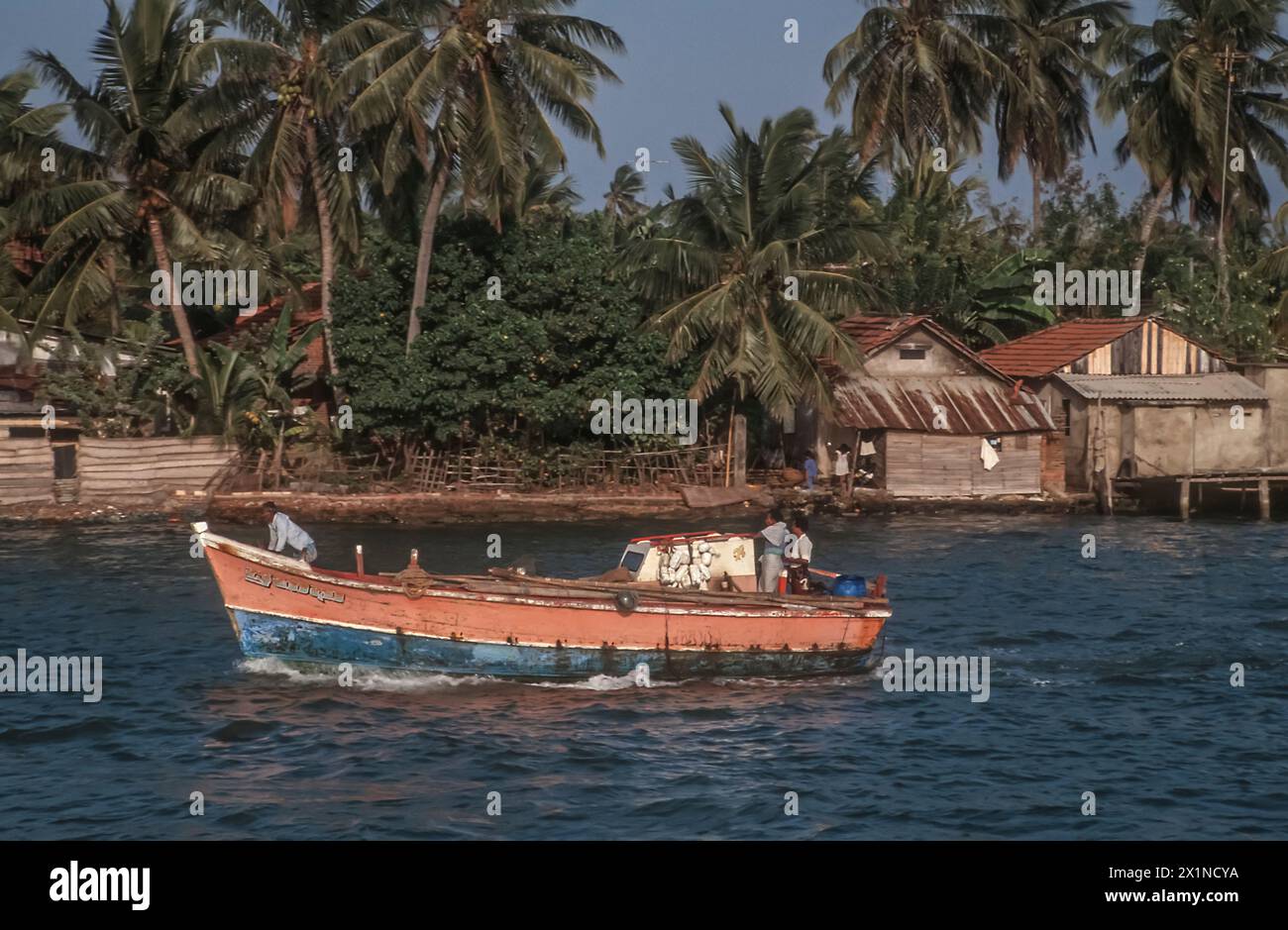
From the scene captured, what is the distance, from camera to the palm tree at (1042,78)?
2005 inches

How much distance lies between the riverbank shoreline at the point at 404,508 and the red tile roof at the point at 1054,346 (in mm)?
9247

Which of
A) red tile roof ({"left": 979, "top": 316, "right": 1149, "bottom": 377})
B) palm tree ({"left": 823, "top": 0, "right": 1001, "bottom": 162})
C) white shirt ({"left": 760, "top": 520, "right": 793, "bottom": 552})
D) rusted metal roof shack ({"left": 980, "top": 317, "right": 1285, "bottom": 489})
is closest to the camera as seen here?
white shirt ({"left": 760, "top": 520, "right": 793, "bottom": 552})

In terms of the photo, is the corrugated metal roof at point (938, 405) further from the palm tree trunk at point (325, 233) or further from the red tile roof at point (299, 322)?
the red tile roof at point (299, 322)

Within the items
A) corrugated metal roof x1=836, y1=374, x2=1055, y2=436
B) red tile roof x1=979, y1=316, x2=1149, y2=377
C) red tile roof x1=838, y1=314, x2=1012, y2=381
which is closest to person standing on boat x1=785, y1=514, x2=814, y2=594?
corrugated metal roof x1=836, y1=374, x2=1055, y2=436

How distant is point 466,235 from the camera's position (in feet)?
129

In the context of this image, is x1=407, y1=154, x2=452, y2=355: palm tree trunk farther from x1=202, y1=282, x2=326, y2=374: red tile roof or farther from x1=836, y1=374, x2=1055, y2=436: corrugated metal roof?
x1=836, y1=374, x2=1055, y2=436: corrugated metal roof

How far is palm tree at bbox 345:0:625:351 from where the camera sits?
3575cm

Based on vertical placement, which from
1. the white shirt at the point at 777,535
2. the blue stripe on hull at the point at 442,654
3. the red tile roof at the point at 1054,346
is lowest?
the blue stripe on hull at the point at 442,654

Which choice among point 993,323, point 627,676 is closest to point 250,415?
point 627,676

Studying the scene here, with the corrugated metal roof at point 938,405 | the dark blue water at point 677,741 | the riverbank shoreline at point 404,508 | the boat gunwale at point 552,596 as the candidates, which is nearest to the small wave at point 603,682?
the dark blue water at point 677,741

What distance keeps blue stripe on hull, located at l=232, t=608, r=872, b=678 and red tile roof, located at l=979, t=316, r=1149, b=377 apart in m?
26.2
